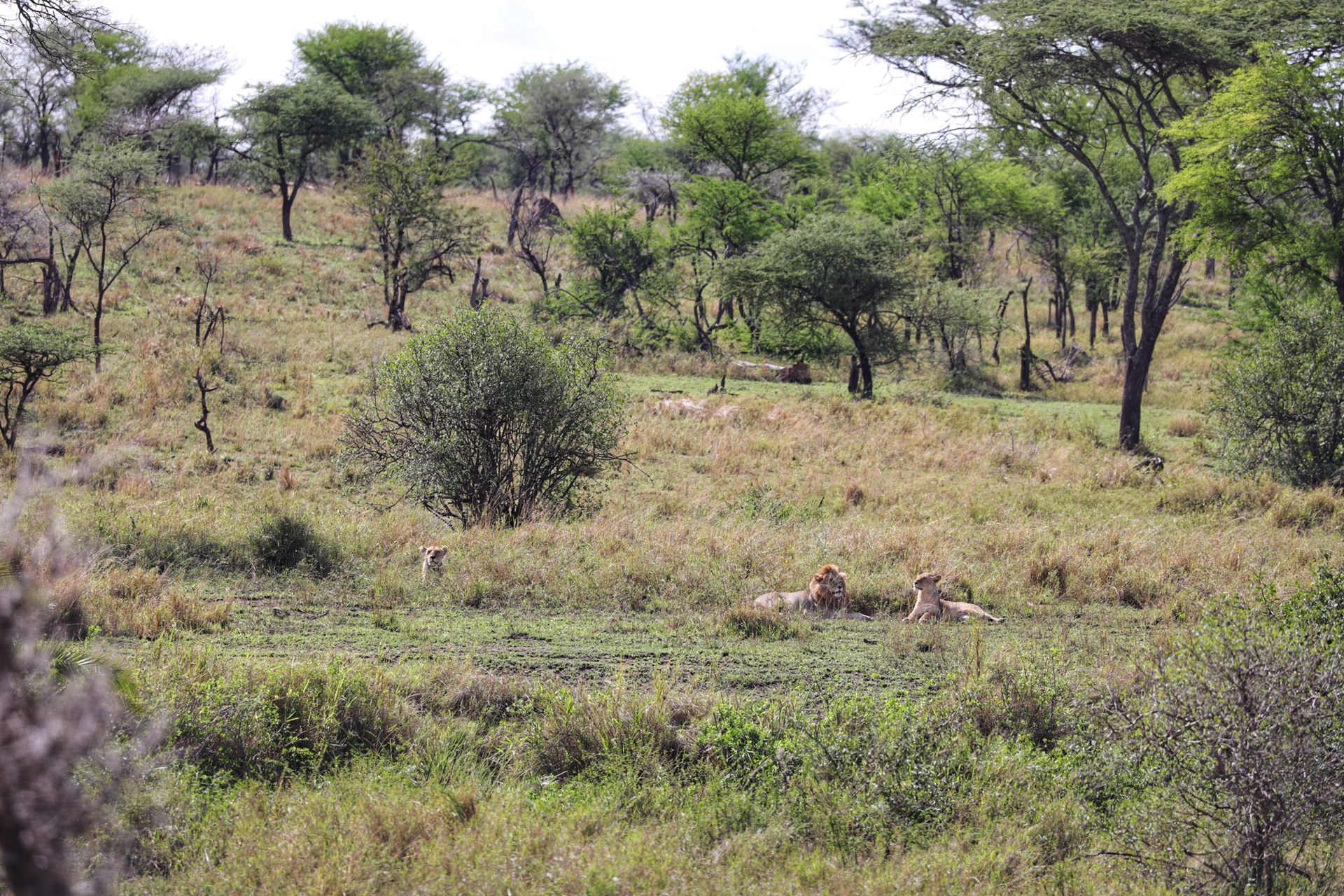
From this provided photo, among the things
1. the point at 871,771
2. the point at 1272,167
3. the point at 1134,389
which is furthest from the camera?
the point at 1134,389

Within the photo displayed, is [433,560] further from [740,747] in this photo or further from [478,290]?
[478,290]

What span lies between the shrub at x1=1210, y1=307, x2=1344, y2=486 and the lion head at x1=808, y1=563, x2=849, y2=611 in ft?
28.3

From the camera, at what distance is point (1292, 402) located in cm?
1253

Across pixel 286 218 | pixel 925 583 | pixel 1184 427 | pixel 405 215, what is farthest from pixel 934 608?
pixel 286 218

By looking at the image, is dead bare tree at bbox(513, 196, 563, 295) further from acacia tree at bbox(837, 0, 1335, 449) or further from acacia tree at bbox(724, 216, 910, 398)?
acacia tree at bbox(837, 0, 1335, 449)

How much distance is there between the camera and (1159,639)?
6.44 meters

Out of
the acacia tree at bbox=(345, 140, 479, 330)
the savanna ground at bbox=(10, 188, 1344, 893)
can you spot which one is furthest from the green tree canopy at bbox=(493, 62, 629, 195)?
the savanna ground at bbox=(10, 188, 1344, 893)

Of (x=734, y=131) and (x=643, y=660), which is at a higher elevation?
(x=734, y=131)

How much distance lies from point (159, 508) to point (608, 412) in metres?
4.73

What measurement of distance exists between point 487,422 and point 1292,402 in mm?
10638

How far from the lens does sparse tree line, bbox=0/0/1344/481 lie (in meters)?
14.6

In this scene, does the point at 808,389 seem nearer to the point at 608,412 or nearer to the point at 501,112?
the point at 608,412

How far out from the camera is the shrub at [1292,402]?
1227cm

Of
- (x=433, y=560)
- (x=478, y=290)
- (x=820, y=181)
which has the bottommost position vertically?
→ (x=433, y=560)
